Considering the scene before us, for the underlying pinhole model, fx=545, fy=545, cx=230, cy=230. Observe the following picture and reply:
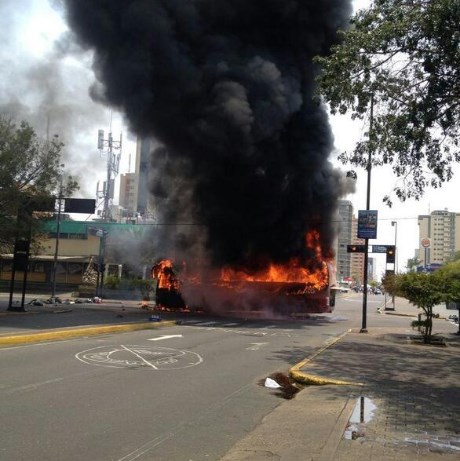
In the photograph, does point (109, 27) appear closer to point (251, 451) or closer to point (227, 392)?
point (227, 392)

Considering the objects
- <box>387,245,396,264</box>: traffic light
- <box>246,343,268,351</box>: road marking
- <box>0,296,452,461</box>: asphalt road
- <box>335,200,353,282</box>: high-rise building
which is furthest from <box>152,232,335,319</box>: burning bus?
<box>0,296,452,461</box>: asphalt road

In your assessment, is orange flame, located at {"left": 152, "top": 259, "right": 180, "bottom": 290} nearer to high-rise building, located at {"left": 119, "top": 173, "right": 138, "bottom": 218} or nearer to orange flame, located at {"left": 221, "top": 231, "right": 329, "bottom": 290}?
orange flame, located at {"left": 221, "top": 231, "right": 329, "bottom": 290}

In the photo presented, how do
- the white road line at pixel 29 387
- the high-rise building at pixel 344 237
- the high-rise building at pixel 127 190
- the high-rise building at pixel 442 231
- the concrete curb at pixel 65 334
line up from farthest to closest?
the high-rise building at pixel 127 190 < the high-rise building at pixel 442 231 < the high-rise building at pixel 344 237 < the concrete curb at pixel 65 334 < the white road line at pixel 29 387

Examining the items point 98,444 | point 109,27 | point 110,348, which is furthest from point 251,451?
point 109,27

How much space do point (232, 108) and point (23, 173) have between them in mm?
9790

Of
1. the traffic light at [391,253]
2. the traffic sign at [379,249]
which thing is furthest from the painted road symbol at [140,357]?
the traffic sign at [379,249]

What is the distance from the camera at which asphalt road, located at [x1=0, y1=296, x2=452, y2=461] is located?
17.3 ft

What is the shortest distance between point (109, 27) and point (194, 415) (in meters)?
25.9

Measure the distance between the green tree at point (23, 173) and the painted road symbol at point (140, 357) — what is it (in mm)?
11714

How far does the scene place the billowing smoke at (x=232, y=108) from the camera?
2694 cm

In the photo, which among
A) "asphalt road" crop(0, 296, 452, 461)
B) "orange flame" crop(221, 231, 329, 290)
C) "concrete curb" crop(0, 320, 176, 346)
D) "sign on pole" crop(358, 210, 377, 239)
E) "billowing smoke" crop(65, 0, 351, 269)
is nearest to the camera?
"asphalt road" crop(0, 296, 452, 461)

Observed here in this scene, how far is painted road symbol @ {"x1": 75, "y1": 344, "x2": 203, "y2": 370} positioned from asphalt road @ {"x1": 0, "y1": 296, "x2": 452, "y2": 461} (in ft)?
0.07

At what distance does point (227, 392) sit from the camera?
8.34 m

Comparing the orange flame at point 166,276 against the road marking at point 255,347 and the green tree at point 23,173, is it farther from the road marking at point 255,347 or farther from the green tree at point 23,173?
the road marking at point 255,347
